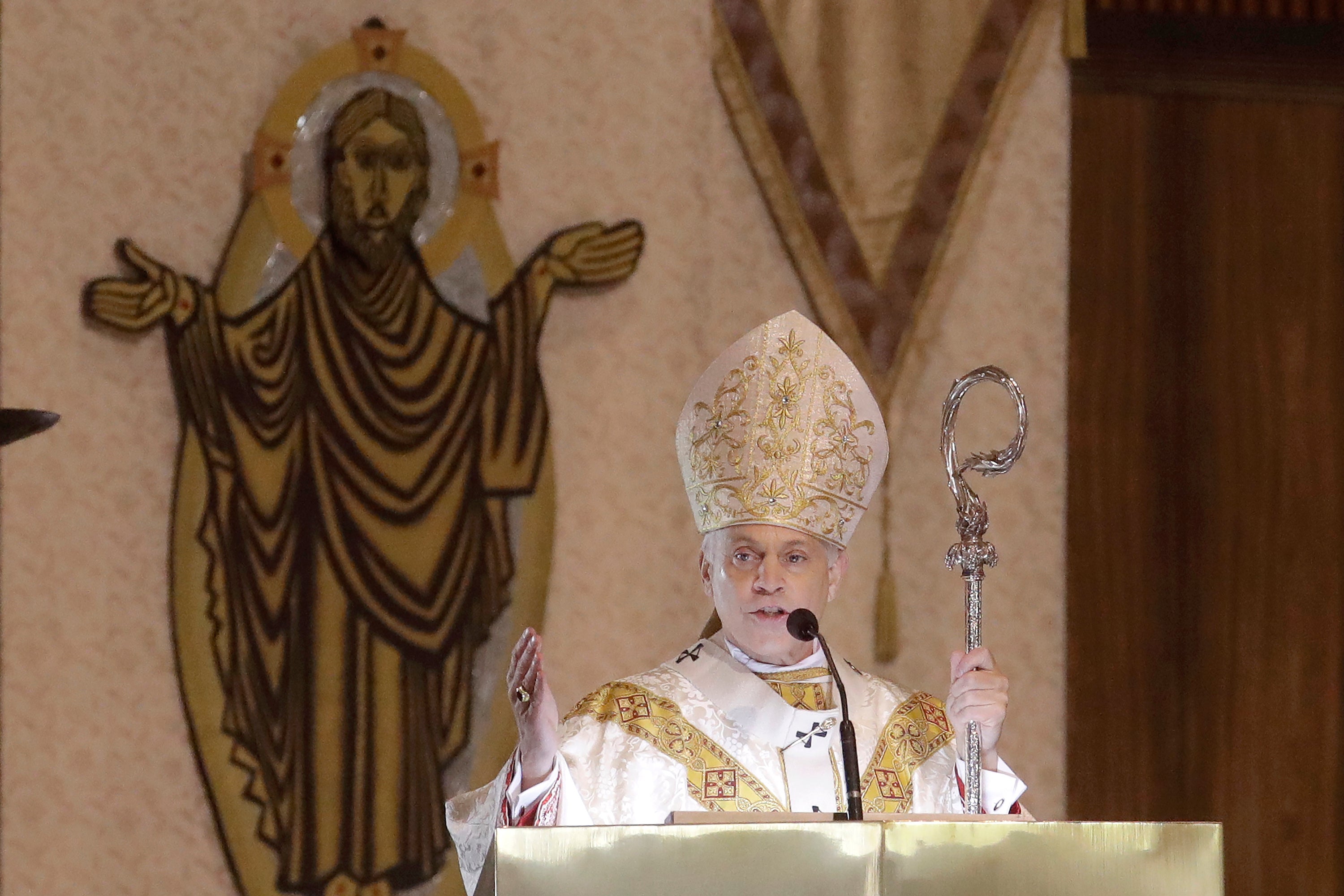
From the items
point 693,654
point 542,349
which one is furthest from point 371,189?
point 693,654

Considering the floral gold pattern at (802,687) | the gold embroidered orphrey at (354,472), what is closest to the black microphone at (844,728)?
the floral gold pattern at (802,687)

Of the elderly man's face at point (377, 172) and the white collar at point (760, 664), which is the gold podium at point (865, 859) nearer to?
the white collar at point (760, 664)

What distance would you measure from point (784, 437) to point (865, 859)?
64.9 inches

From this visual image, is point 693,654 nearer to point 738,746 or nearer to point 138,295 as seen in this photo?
point 738,746

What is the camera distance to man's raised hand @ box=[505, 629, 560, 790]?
112 inches

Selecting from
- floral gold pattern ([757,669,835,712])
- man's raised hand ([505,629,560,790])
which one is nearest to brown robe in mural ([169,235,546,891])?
floral gold pattern ([757,669,835,712])

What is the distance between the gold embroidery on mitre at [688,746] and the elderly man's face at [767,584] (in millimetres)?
198

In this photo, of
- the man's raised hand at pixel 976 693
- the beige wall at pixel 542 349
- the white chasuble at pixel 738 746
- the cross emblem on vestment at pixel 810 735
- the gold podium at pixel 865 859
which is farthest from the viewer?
the beige wall at pixel 542 349

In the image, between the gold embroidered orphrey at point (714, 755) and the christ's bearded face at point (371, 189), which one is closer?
the gold embroidered orphrey at point (714, 755)

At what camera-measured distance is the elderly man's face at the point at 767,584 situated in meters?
3.54

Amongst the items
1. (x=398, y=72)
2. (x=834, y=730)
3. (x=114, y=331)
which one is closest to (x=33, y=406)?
(x=114, y=331)

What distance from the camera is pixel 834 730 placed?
3584mm

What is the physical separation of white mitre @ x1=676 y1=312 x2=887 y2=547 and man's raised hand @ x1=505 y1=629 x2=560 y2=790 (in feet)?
2.27

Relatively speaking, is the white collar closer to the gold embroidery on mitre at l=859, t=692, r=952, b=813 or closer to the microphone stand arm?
the gold embroidery on mitre at l=859, t=692, r=952, b=813
